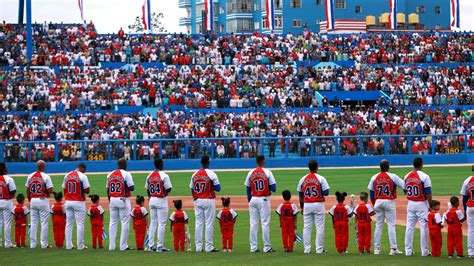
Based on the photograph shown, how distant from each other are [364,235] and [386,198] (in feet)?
3.01

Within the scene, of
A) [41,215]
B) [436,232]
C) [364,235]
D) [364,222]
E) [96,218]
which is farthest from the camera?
[41,215]

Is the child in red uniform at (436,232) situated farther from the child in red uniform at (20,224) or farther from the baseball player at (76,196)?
the child in red uniform at (20,224)

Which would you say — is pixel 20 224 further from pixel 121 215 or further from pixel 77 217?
pixel 121 215

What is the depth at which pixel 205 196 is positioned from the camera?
1798 centimetres

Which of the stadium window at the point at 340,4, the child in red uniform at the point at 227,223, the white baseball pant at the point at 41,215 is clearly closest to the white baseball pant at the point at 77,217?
the white baseball pant at the point at 41,215

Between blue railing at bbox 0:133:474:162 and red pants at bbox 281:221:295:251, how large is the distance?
25243 millimetres

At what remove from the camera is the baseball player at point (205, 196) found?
17.9m

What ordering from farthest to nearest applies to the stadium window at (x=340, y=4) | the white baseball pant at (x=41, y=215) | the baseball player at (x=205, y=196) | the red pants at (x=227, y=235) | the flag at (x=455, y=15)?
1. the stadium window at (x=340, y=4)
2. the flag at (x=455, y=15)
3. the white baseball pant at (x=41, y=215)
4. the red pants at (x=227, y=235)
5. the baseball player at (x=205, y=196)

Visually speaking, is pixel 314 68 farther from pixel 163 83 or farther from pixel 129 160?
pixel 129 160

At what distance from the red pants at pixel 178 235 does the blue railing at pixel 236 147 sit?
24.3 meters

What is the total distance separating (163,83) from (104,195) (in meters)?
22.2

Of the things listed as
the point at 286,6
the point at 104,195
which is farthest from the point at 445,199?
the point at 286,6

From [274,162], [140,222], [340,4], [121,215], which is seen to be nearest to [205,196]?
[140,222]

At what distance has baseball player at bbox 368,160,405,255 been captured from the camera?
1716 centimetres
